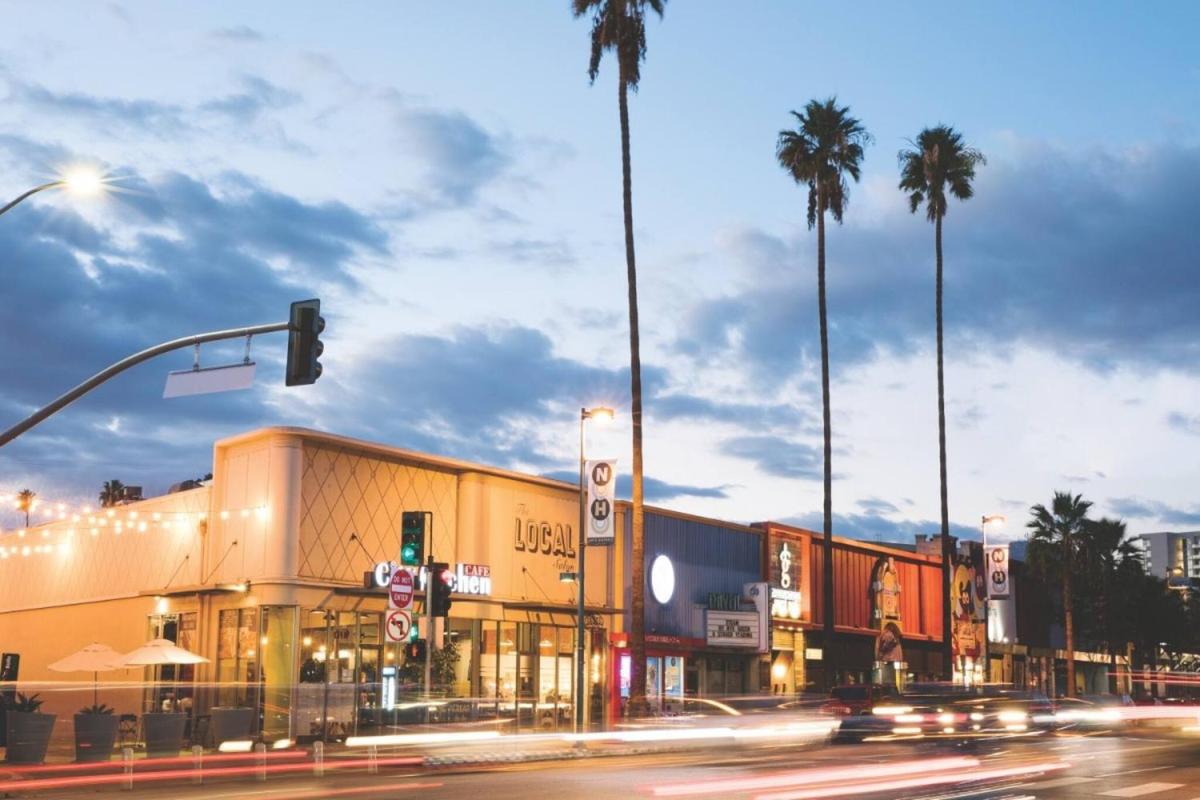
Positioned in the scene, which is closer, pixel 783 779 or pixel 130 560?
pixel 783 779

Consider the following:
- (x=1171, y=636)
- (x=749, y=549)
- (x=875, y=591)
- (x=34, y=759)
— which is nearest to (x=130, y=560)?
(x=34, y=759)

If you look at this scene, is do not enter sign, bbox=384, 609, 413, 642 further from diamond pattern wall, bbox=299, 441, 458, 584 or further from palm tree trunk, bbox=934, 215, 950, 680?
palm tree trunk, bbox=934, 215, 950, 680

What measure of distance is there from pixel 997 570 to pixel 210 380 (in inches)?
2067

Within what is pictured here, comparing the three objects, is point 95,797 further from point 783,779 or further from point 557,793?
point 783,779

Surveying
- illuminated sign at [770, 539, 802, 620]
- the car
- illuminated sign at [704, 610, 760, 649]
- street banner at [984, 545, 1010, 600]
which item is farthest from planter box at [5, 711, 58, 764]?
street banner at [984, 545, 1010, 600]

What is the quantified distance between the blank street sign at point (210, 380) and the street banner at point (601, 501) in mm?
18343

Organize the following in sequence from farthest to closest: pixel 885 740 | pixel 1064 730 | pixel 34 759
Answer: pixel 1064 730, pixel 885 740, pixel 34 759

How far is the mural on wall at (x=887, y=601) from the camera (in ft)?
199

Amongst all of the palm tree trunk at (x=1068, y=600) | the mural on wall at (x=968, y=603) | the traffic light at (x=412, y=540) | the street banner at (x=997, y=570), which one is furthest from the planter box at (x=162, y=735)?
the palm tree trunk at (x=1068, y=600)

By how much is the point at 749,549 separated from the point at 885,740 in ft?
60.6

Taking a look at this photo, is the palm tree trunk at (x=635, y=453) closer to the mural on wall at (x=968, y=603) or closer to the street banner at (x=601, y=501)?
the street banner at (x=601, y=501)

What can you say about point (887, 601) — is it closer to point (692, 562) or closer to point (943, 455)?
point (943, 455)

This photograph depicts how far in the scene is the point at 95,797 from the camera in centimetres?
2088

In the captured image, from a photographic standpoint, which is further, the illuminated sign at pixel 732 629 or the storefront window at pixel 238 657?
the illuminated sign at pixel 732 629
